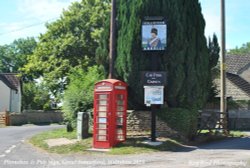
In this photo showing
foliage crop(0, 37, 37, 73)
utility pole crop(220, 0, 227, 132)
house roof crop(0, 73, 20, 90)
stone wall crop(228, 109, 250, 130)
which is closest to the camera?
utility pole crop(220, 0, 227, 132)

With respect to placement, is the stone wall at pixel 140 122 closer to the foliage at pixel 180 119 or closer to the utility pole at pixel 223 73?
the foliage at pixel 180 119

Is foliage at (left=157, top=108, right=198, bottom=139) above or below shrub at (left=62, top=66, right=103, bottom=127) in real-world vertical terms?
below

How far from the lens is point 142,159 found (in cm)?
1476

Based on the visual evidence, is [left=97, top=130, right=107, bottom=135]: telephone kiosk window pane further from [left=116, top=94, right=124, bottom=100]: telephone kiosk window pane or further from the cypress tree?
the cypress tree

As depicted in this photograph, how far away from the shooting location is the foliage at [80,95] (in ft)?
75.8

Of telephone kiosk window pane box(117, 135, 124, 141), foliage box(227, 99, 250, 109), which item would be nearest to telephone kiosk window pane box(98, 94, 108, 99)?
telephone kiosk window pane box(117, 135, 124, 141)

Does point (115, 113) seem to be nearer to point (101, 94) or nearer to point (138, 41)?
point (101, 94)

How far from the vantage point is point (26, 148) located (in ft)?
61.3

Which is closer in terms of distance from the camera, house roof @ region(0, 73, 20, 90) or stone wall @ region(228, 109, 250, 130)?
stone wall @ region(228, 109, 250, 130)

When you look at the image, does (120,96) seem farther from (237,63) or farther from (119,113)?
(237,63)

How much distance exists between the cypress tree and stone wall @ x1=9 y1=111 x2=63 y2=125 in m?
24.4

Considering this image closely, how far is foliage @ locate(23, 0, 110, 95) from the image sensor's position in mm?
43125

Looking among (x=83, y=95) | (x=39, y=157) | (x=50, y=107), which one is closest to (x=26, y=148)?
(x=39, y=157)

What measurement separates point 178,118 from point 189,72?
7.17ft
